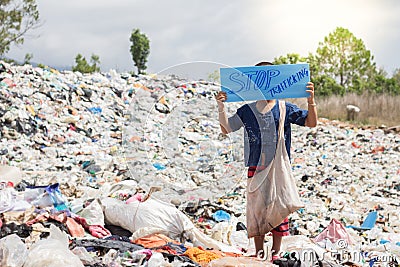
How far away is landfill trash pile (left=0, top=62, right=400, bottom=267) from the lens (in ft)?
9.79

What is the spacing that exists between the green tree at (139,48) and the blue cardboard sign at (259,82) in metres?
28.3

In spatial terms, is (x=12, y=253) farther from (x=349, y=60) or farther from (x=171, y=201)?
(x=349, y=60)

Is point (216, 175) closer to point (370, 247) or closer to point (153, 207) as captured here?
point (153, 207)

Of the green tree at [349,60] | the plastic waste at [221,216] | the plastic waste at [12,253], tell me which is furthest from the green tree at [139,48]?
the plastic waste at [12,253]

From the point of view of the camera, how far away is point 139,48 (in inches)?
1220

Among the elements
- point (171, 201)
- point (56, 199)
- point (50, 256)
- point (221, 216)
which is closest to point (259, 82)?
point (171, 201)

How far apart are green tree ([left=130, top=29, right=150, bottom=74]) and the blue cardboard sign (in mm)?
28311

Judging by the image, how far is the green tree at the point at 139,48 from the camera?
102 ft

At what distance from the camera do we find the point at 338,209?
5.59 m

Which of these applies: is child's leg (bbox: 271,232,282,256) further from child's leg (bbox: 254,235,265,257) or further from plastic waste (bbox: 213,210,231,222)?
plastic waste (bbox: 213,210,231,222)

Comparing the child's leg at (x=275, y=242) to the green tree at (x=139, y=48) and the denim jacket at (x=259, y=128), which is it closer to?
the denim jacket at (x=259, y=128)

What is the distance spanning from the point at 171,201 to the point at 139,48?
28219 millimetres

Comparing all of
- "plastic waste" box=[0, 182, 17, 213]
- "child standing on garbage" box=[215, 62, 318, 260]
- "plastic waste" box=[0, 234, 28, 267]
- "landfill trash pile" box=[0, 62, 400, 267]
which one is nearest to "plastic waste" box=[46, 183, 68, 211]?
"landfill trash pile" box=[0, 62, 400, 267]

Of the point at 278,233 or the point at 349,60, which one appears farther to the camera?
the point at 349,60
